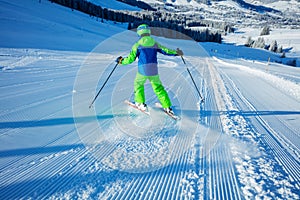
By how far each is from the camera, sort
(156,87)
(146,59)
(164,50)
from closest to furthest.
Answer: (146,59) < (156,87) < (164,50)

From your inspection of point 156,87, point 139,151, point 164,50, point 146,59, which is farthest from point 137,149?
point 164,50

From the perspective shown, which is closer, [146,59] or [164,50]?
[146,59]

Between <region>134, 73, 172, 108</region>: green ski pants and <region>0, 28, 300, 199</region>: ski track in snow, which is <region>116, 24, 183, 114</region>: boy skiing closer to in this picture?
<region>134, 73, 172, 108</region>: green ski pants

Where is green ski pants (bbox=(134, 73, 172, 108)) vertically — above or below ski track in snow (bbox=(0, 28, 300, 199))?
above

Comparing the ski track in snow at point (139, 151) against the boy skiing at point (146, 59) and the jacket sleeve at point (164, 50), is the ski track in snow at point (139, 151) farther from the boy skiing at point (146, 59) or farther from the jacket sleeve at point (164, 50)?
the jacket sleeve at point (164, 50)

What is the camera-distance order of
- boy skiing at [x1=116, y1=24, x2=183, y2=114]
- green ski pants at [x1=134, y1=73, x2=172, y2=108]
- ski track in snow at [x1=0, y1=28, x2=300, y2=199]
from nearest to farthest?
ski track in snow at [x1=0, y1=28, x2=300, y2=199]
boy skiing at [x1=116, y1=24, x2=183, y2=114]
green ski pants at [x1=134, y1=73, x2=172, y2=108]

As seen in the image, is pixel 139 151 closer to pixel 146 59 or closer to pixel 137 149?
pixel 137 149

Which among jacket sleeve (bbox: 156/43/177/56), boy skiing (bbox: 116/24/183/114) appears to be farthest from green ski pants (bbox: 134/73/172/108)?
jacket sleeve (bbox: 156/43/177/56)

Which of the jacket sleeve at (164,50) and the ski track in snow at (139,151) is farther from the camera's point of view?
the jacket sleeve at (164,50)

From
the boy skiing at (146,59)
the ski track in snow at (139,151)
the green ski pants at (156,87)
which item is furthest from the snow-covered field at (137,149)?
the boy skiing at (146,59)

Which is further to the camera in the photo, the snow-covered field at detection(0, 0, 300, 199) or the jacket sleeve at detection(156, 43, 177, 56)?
the jacket sleeve at detection(156, 43, 177, 56)

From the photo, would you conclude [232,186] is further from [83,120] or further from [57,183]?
[83,120]

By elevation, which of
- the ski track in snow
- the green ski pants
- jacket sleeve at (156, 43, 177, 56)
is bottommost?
the ski track in snow

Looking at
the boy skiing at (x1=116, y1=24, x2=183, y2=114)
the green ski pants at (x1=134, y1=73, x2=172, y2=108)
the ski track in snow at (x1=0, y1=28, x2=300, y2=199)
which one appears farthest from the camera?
the green ski pants at (x1=134, y1=73, x2=172, y2=108)
